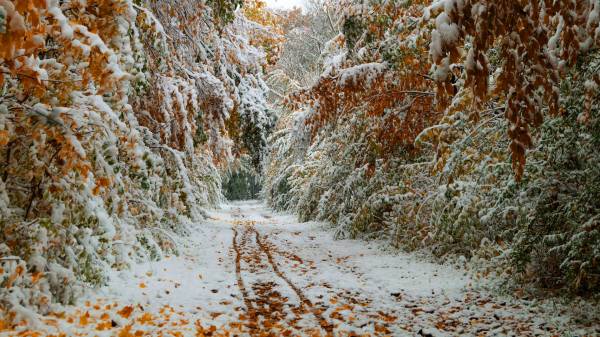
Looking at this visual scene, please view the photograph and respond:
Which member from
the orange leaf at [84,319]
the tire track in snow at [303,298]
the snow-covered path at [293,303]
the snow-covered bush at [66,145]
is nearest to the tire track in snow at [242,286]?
the snow-covered path at [293,303]

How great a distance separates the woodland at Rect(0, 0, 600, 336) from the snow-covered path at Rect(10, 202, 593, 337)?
1.56 feet

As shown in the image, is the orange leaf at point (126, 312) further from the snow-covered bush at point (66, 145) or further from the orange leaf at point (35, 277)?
the orange leaf at point (35, 277)

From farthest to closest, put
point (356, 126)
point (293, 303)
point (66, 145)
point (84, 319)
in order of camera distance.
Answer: point (356, 126) → point (293, 303) → point (84, 319) → point (66, 145)

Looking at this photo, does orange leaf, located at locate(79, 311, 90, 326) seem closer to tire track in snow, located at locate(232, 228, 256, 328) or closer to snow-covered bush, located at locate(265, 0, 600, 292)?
tire track in snow, located at locate(232, 228, 256, 328)

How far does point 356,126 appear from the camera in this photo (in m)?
11.9

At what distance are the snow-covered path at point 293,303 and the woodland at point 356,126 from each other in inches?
18.8

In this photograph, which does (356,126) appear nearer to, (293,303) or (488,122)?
(488,122)

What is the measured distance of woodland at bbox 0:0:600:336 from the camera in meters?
3.23

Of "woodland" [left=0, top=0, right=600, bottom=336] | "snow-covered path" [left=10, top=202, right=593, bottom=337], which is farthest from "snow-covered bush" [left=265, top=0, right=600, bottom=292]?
"snow-covered path" [left=10, top=202, right=593, bottom=337]

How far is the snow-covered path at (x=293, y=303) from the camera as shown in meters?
5.77

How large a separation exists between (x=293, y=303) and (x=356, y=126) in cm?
588

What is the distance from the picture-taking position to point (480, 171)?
7.23 metres

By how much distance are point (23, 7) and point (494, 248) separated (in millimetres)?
8399

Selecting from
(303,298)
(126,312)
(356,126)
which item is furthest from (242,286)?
(356,126)
